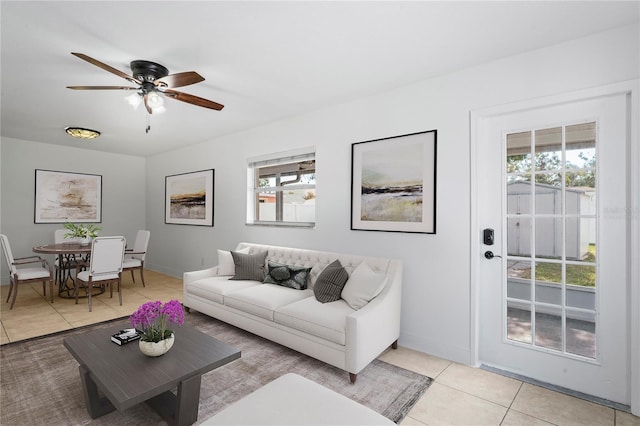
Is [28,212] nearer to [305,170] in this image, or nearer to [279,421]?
[305,170]

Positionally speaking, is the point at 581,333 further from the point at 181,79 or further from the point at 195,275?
the point at 195,275

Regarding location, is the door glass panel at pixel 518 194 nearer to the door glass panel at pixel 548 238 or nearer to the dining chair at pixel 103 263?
the door glass panel at pixel 548 238

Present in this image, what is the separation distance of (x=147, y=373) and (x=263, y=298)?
1.34m

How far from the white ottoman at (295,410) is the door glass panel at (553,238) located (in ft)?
6.30

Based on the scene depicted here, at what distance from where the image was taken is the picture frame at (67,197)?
5.71m

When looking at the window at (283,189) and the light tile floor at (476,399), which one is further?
the window at (283,189)

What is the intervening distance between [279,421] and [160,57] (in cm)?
276

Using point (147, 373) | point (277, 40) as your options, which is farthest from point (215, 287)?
point (277, 40)

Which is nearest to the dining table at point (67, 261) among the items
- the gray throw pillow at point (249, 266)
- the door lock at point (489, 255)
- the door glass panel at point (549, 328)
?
the gray throw pillow at point (249, 266)

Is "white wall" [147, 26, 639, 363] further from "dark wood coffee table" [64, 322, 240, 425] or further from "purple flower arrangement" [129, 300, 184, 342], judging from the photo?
"purple flower arrangement" [129, 300, 184, 342]

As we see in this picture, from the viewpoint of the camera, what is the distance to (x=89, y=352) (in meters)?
2.04

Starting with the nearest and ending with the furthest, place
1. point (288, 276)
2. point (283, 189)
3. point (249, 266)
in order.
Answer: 1. point (288, 276)
2. point (249, 266)
3. point (283, 189)

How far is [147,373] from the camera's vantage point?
1783mm

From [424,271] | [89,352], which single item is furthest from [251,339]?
[424,271]
